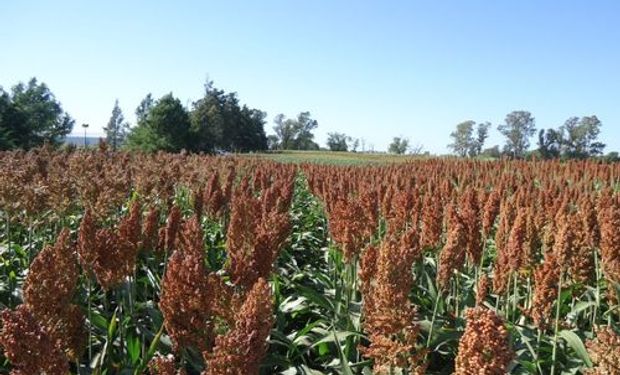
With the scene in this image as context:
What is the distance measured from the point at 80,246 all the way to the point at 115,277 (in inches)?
10.9

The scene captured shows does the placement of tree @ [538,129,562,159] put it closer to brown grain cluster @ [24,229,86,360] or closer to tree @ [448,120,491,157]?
tree @ [448,120,491,157]

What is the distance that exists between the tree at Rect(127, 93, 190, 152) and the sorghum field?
62.9 meters

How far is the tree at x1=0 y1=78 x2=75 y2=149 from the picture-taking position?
4609 cm

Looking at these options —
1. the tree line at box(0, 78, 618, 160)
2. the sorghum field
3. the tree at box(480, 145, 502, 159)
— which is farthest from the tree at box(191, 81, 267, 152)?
the sorghum field

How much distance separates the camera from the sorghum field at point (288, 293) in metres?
1.92

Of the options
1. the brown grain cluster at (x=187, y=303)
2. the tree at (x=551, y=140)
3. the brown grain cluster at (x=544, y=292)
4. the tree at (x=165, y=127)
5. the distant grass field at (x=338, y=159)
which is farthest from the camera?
the tree at (x=551, y=140)

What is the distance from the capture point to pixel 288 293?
5645mm

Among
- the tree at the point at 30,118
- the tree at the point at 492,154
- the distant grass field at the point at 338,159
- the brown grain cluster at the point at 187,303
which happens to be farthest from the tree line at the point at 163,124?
the brown grain cluster at the point at 187,303

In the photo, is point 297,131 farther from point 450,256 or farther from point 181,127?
point 450,256

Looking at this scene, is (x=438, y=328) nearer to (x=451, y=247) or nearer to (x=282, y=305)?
(x=451, y=247)

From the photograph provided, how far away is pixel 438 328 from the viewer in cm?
409

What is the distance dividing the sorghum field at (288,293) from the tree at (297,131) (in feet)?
490

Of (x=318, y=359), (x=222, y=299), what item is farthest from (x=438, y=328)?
(x=222, y=299)

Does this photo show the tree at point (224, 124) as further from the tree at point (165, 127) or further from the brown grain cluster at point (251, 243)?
the brown grain cluster at point (251, 243)
